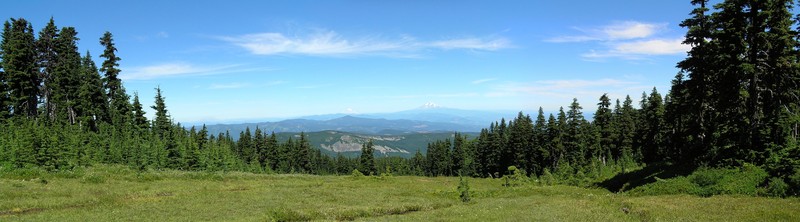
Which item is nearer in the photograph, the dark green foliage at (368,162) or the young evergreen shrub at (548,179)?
the young evergreen shrub at (548,179)

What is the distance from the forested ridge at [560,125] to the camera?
3180cm

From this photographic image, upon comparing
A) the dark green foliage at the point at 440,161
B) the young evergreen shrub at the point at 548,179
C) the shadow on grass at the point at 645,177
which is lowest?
the dark green foliage at the point at 440,161

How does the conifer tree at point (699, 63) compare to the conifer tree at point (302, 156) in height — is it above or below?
above

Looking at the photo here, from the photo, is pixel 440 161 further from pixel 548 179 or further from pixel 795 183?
pixel 795 183

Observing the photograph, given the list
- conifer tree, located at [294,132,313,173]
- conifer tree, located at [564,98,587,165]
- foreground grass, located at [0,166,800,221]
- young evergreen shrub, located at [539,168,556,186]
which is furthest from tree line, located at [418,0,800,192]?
conifer tree, located at [294,132,313,173]

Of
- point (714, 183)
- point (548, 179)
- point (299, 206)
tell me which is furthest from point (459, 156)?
point (299, 206)

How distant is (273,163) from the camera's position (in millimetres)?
131375

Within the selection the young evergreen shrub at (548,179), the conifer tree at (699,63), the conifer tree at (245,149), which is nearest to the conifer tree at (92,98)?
the conifer tree at (245,149)

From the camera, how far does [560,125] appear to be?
96.4m

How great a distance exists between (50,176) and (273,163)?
9130cm

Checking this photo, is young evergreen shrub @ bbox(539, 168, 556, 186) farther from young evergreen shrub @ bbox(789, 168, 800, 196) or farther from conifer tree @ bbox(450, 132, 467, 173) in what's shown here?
conifer tree @ bbox(450, 132, 467, 173)

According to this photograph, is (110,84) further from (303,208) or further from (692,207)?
(692,207)

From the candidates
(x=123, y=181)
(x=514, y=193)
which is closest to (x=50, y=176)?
(x=123, y=181)

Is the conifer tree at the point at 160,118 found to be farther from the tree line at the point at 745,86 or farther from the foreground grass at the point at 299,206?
the tree line at the point at 745,86
